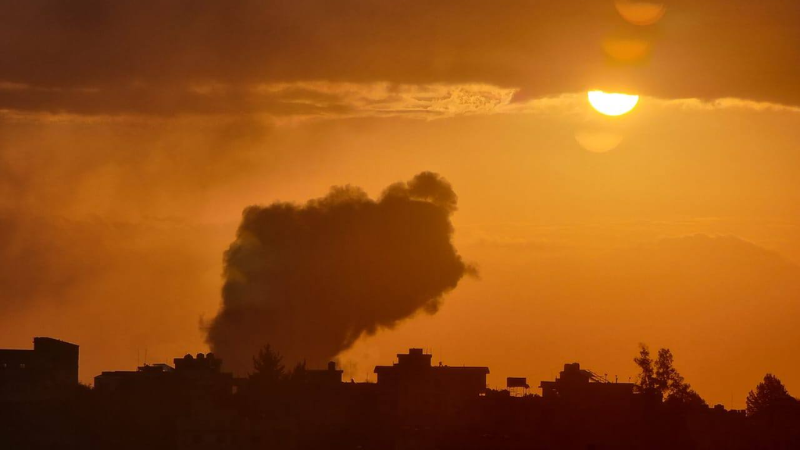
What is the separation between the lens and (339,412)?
13538 cm

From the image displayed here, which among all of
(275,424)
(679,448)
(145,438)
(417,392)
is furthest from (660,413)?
(145,438)

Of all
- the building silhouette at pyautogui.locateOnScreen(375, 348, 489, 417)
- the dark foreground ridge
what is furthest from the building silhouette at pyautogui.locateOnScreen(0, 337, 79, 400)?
the building silhouette at pyautogui.locateOnScreen(375, 348, 489, 417)

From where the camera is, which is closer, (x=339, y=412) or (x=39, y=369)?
(x=339, y=412)

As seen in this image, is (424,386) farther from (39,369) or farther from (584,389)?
(39,369)

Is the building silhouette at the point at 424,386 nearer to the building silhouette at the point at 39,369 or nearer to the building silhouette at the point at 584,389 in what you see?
the building silhouette at the point at 584,389

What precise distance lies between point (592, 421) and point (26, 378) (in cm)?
5243

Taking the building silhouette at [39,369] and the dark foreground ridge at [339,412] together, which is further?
the building silhouette at [39,369]

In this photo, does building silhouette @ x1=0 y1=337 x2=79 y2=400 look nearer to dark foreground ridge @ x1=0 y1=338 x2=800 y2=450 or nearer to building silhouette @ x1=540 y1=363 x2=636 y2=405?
dark foreground ridge @ x1=0 y1=338 x2=800 y2=450

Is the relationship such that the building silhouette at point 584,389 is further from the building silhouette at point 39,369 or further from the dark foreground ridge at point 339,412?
the building silhouette at point 39,369

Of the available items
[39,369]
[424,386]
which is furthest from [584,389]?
[39,369]

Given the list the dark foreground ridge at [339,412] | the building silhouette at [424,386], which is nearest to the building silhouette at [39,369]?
the dark foreground ridge at [339,412]

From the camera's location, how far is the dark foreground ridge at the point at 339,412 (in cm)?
12212

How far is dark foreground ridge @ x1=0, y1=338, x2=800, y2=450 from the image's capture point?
12212 centimetres

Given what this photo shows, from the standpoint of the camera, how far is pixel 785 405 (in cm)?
17088
